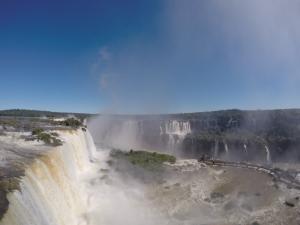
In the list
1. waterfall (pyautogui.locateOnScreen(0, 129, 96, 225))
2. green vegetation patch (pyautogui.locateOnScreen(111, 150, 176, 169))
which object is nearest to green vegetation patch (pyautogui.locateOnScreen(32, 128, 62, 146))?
waterfall (pyautogui.locateOnScreen(0, 129, 96, 225))

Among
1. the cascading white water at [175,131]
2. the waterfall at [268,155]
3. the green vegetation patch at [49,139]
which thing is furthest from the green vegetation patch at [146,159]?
the waterfall at [268,155]

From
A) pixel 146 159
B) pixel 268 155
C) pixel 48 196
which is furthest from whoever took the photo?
pixel 268 155

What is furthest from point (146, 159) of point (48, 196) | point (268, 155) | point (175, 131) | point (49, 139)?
point (175, 131)

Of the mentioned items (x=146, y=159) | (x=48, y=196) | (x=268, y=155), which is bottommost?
(x=268, y=155)

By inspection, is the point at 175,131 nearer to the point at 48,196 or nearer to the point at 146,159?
the point at 146,159

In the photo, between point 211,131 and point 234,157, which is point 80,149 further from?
point 211,131

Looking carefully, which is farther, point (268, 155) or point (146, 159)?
point (268, 155)

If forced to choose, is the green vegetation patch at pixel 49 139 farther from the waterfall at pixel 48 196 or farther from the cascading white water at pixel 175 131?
the cascading white water at pixel 175 131

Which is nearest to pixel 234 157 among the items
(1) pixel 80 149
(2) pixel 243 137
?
(2) pixel 243 137

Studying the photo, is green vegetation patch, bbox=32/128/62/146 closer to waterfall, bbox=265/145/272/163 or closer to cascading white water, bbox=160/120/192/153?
cascading white water, bbox=160/120/192/153
